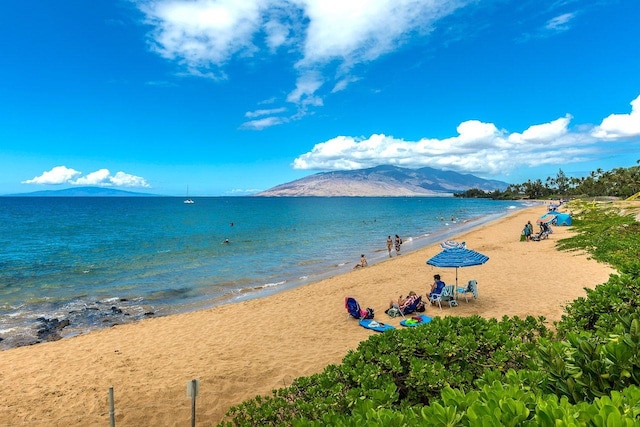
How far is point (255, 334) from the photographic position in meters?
12.0

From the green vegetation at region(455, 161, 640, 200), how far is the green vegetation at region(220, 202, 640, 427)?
366 feet

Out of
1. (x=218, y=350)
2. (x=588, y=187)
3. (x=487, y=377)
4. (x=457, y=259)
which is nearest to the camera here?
(x=487, y=377)

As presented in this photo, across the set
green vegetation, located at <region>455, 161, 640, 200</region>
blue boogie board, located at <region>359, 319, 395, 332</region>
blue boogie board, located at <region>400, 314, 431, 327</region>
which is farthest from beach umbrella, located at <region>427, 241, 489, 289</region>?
green vegetation, located at <region>455, 161, 640, 200</region>

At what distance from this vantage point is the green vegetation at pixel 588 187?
95.2m

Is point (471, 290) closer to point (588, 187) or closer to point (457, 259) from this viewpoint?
point (457, 259)

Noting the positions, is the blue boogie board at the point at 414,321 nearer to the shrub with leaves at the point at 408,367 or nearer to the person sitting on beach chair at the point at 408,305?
the person sitting on beach chair at the point at 408,305

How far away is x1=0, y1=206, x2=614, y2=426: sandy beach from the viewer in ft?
25.6

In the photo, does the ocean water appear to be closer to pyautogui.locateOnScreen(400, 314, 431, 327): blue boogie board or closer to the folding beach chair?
pyautogui.locateOnScreen(400, 314, 431, 327): blue boogie board

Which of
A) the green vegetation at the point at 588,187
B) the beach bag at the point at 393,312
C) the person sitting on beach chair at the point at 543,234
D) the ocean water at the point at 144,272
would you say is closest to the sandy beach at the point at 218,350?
the beach bag at the point at 393,312

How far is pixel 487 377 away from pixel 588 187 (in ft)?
524

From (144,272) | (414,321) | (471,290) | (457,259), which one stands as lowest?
(144,272)

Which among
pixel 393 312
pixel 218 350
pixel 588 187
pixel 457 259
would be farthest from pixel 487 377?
pixel 588 187

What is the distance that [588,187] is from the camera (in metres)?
131

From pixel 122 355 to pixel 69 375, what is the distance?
143 centimetres
